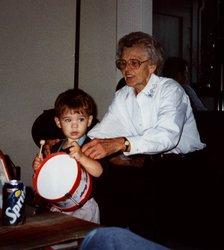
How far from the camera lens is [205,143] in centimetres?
211

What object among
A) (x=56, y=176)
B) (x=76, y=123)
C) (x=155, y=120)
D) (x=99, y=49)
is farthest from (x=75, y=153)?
(x=99, y=49)

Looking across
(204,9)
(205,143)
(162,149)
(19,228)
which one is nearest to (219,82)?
(204,9)

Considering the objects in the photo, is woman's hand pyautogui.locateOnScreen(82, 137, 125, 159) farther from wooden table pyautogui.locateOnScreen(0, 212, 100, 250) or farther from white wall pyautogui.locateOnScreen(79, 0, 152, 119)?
white wall pyautogui.locateOnScreen(79, 0, 152, 119)

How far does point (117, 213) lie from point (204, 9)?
4102 mm

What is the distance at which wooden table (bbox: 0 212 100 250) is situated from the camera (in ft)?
3.32

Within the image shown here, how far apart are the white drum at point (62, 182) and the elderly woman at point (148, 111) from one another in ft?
1.11

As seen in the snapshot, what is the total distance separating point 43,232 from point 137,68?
1249mm

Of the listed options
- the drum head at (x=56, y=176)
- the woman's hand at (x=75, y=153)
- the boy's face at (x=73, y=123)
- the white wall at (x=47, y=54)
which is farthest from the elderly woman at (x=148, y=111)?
the white wall at (x=47, y=54)

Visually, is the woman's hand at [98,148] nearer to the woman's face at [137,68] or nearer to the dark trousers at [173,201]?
the dark trousers at [173,201]

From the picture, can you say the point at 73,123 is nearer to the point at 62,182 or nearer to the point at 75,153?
the point at 75,153

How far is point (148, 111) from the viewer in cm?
215

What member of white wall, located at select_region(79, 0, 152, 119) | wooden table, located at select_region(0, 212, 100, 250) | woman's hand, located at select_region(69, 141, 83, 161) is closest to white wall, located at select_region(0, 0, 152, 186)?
white wall, located at select_region(79, 0, 152, 119)

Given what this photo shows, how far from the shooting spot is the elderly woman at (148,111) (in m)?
1.88

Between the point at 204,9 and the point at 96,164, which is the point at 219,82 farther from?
the point at 96,164
